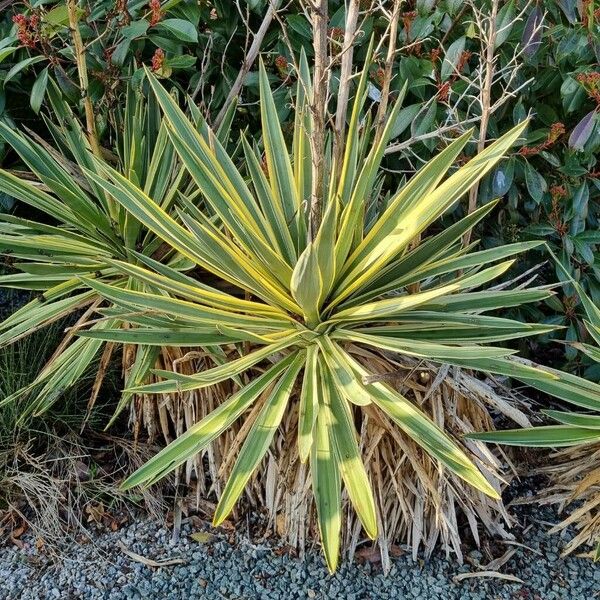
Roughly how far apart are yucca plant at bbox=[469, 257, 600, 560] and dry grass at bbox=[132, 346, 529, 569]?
3.4 inches

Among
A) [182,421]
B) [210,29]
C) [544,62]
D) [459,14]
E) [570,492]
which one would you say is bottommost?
[570,492]

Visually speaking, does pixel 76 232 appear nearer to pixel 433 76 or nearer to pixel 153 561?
Answer: pixel 153 561

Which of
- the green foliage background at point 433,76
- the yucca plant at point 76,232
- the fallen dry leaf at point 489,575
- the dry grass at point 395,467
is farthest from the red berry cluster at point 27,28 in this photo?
the fallen dry leaf at point 489,575

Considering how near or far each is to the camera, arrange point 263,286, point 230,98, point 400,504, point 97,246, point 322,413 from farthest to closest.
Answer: point 230,98, point 97,246, point 400,504, point 263,286, point 322,413

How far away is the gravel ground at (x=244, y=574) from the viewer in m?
2.39

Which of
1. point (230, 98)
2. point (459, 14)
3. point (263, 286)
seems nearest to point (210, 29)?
point (230, 98)

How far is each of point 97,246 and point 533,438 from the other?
5.19 ft

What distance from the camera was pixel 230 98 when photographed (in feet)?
9.34

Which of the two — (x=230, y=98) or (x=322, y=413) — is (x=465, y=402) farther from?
(x=230, y=98)

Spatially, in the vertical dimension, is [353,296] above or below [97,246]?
below

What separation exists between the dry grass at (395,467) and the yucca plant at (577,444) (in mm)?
86

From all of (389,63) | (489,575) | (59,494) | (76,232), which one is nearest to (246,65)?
(389,63)

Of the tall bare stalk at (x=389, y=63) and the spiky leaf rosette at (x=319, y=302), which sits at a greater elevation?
the tall bare stalk at (x=389, y=63)

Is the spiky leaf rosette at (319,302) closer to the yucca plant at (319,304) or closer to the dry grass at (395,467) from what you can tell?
the yucca plant at (319,304)
